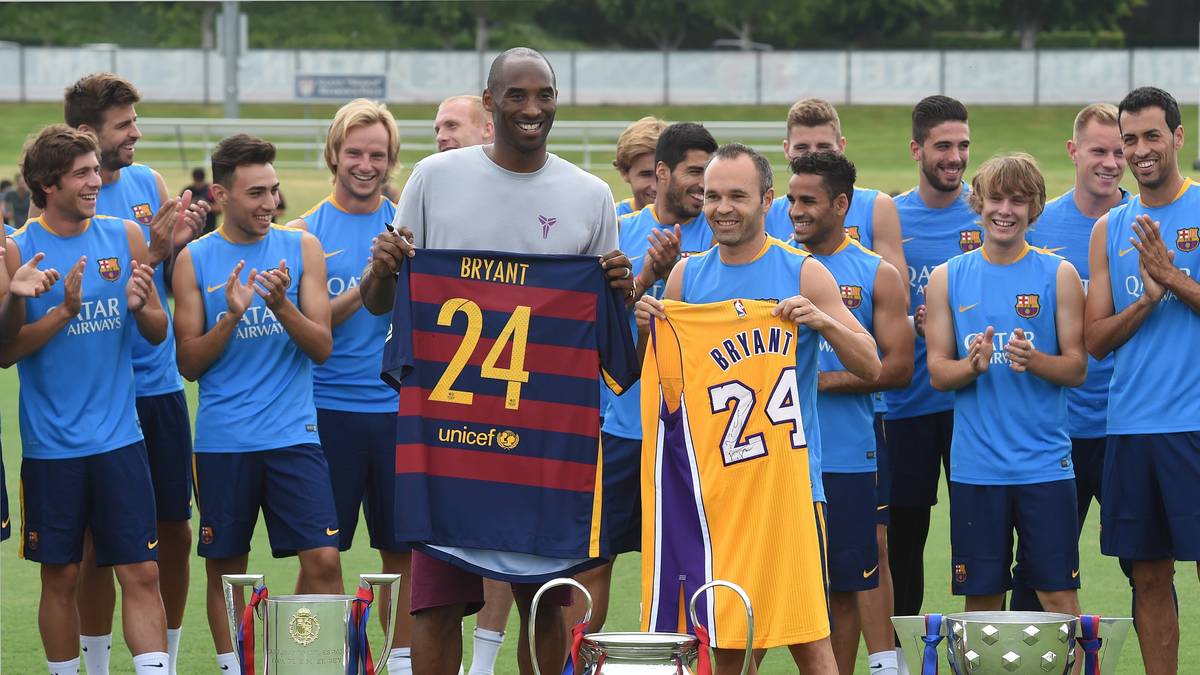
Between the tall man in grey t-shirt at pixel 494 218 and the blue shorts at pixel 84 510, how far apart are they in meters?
1.43

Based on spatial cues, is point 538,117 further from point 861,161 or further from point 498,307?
point 861,161

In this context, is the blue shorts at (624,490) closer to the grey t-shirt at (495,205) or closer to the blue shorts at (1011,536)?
the blue shorts at (1011,536)

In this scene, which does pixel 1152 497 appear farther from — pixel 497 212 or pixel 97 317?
pixel 97 317

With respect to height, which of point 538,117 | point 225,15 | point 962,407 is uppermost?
point 225,15

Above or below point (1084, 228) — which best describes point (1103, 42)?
above

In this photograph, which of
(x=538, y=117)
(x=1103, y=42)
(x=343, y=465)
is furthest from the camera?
(x=1103, y=42)

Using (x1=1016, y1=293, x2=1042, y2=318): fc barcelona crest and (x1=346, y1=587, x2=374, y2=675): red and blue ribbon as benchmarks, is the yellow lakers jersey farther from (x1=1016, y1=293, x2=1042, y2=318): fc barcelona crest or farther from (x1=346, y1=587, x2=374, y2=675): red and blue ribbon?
(x1=1016, y1=293, x2=1042, y2=318): fc barcelona crest

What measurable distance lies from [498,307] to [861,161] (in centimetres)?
3690

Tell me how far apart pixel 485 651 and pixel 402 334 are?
6.61 feet

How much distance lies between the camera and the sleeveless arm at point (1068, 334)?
6.23 meters

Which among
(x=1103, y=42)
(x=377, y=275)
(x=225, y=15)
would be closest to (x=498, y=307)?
(x=377, y=275)

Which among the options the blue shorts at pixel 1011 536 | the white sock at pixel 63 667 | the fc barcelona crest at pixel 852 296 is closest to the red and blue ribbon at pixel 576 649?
the fc barcelona crest at pixel 852 296

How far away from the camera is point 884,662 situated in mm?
6531

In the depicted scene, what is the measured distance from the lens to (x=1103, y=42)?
54125 mm
